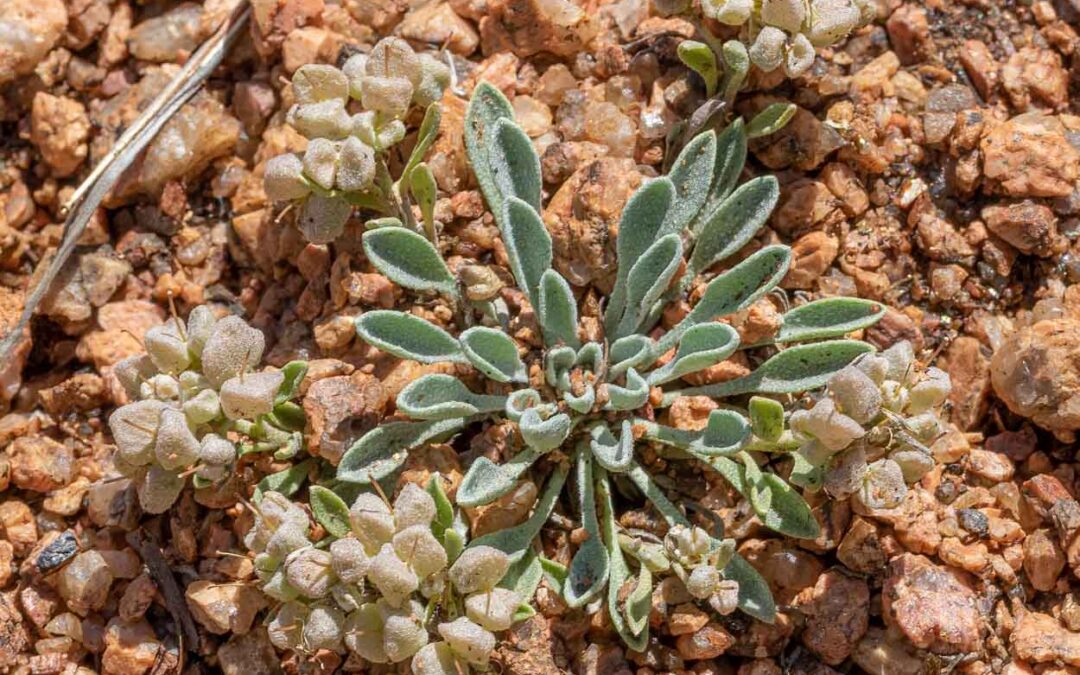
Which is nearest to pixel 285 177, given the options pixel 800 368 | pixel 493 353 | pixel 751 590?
pixel 493 353

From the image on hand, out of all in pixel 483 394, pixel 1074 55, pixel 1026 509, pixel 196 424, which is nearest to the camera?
pixel 196 424

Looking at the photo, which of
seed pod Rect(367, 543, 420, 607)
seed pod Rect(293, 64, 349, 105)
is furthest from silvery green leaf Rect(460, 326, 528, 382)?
seed pod Rect(293, 64, 349, 105)

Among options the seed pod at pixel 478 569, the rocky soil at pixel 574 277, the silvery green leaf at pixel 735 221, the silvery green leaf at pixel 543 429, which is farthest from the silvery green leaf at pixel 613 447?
the silvery green leaf at pixel 735 221

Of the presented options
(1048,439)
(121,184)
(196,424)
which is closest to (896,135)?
(1048,439)

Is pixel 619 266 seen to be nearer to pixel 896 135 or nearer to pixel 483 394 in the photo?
pixel 483 394

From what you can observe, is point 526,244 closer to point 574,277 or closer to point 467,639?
point 574,277

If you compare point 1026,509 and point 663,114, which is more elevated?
point 663,114
